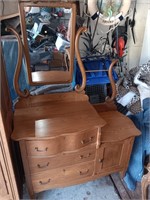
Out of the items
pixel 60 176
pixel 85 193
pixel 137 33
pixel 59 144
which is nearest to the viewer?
pixel 59 144

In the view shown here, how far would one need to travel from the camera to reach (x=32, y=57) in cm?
119

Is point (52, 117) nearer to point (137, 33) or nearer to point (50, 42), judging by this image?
point (50, 42)

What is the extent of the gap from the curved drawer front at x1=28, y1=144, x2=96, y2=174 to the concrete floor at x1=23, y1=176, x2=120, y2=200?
0.34 meters

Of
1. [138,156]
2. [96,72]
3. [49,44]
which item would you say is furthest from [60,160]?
[96,72]

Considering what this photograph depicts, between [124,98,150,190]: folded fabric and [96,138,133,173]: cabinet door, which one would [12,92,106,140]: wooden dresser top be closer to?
[96,138,133,173]: cabinet door

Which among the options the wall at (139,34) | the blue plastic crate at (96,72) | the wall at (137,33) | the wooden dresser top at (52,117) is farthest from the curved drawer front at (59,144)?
the wall at (139,34)

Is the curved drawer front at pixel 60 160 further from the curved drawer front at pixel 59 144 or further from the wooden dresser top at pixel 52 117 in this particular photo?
the wooden dresser top at pixel 52 117

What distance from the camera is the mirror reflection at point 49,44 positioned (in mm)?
1135

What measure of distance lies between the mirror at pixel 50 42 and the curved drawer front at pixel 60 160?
494mm

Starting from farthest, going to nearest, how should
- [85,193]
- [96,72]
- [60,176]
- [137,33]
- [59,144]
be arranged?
[137,33]
[96,72]
[85,193]
[60,176]
[59,144]

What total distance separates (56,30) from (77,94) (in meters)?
0.47

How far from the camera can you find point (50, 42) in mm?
1230

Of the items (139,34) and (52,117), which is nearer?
(52,117)

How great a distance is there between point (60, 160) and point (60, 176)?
5.9 inches
